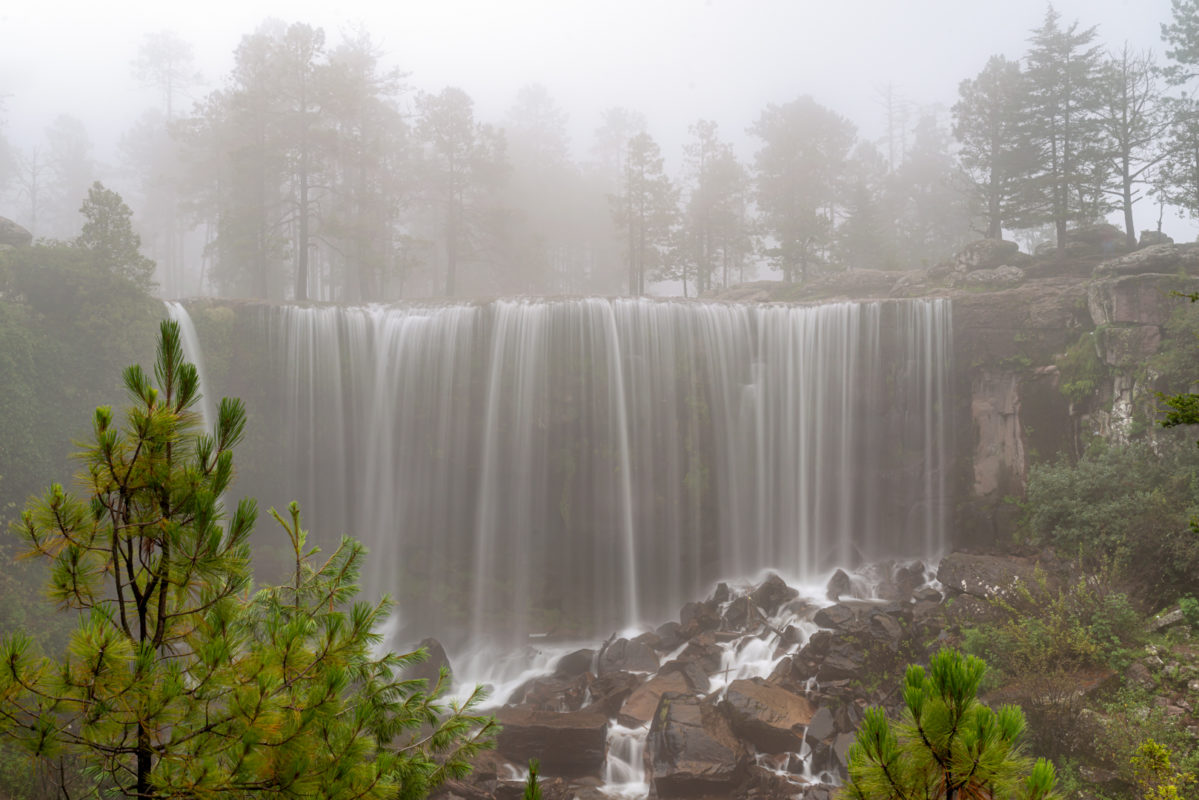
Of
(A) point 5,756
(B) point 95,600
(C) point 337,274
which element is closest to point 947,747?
(B) point 95,600

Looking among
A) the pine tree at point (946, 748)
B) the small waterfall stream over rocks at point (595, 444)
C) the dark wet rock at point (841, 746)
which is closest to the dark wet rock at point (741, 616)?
the small waterfall stream over rocks at point (595, 444)

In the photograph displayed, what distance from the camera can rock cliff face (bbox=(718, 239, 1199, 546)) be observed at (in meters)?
14.1

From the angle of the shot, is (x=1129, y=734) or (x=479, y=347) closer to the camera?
(x=1129, y=734)

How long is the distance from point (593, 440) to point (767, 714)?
9319 millimetres

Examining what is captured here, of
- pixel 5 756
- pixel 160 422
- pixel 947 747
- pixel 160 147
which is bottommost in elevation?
pixel 5 756

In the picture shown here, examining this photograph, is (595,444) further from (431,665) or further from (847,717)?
(847,717)

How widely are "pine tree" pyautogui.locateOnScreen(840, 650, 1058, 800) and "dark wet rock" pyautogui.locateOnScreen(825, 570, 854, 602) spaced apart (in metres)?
14.1

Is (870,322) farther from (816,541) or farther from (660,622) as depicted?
(660,622)

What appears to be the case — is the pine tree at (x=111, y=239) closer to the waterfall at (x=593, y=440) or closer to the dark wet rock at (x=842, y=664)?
the waterfall at (x=593, y=440)

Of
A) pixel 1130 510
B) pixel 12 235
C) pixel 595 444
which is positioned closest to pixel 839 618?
pixel 1130 510

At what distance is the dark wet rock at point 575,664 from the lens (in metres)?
14.0

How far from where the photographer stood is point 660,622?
1717 centimetres

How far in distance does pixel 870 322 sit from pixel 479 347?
11.8 meters

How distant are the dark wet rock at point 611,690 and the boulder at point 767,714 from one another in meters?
2.08
